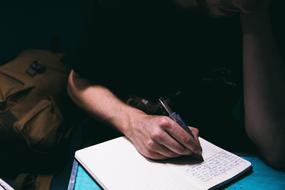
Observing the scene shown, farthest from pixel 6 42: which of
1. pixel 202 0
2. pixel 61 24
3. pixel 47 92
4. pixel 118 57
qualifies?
pixel 202 0

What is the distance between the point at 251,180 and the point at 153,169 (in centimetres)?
24

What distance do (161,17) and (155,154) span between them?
21.8 inches

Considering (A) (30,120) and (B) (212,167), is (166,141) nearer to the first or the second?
(B) (212,167)

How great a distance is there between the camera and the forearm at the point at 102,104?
104 centimetres

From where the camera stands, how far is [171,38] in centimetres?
126

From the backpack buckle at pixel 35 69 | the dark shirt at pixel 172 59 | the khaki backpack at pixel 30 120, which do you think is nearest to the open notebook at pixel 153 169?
the dark shirt at pixel 172 59

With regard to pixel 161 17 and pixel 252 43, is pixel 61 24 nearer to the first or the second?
pixel 161 17

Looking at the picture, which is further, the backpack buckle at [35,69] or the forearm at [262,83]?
the backpack buckle at [35,69]

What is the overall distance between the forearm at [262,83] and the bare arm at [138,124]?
0.22 m

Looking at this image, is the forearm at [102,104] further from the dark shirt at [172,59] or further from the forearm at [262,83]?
the forearm at [262,83]

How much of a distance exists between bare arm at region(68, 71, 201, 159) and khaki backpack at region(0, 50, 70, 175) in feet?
0.98

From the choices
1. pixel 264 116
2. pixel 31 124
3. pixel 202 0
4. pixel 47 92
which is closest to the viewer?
pixel 264 116

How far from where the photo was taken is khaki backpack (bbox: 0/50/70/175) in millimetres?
1420

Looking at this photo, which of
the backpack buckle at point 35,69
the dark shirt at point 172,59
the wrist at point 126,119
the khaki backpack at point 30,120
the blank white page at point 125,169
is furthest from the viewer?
the backpack buckle at point 35,69
